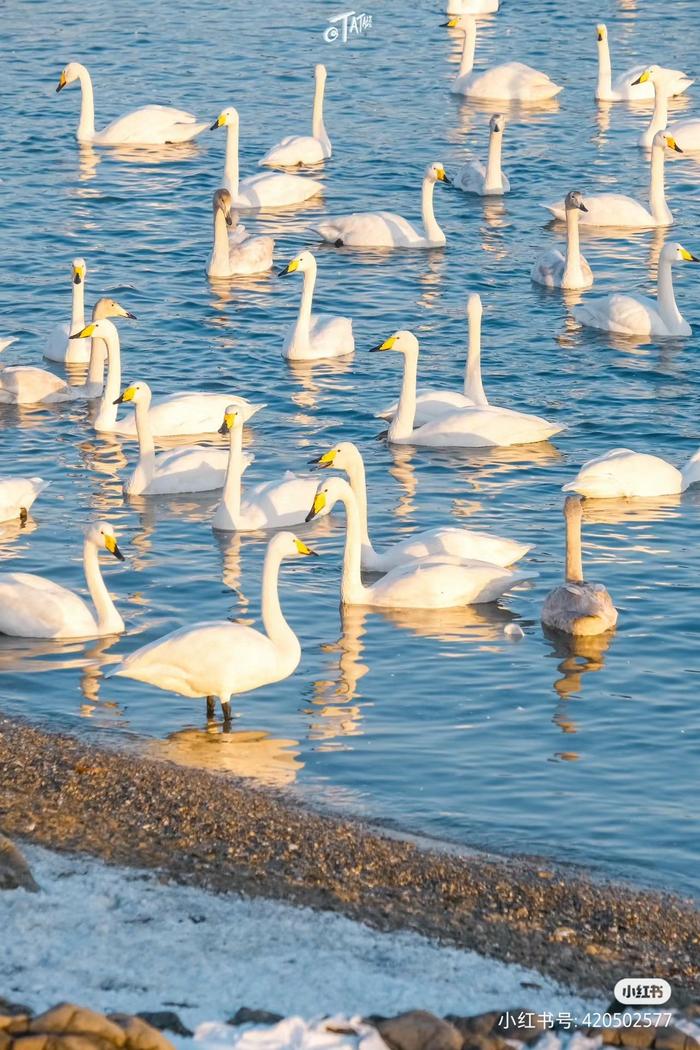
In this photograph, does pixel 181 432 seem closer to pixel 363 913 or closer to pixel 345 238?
pixel 345 238

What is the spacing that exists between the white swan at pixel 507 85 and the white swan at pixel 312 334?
421 inches

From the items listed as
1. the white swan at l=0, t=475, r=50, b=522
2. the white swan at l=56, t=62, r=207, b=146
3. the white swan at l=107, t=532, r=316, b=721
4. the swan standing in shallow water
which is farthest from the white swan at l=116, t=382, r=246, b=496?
the white swan at l=56, t=62, r=207, b=146

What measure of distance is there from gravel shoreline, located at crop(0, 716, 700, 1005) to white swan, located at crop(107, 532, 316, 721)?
100 cm

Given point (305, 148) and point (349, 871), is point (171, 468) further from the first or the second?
point (305, 148)

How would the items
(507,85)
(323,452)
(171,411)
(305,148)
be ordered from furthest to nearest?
(507,85) → (305,148) → (171,411) → (323,452)

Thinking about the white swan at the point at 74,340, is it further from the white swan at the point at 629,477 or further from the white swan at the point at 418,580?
the white swan at the point at 418,580

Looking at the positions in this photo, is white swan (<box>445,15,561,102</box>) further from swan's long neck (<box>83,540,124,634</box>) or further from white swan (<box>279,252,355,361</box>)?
swan's long neck (<box>83,540,124,634</box>)

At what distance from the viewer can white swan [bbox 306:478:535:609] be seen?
13.9 meters

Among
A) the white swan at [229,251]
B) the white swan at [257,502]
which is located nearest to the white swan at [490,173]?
the white swan at [229,251]

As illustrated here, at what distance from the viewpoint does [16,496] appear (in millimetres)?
15461

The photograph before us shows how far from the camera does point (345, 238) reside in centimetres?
2361

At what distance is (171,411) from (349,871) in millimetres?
8771

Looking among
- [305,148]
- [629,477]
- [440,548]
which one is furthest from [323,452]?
[305,148]

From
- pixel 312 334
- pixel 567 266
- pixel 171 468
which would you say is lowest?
pixel 171 468
